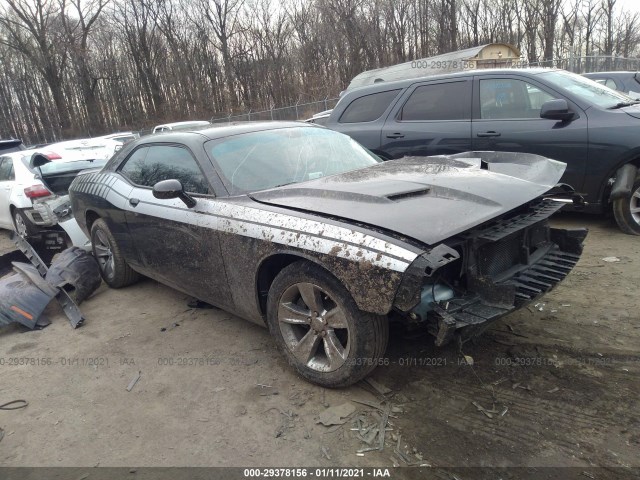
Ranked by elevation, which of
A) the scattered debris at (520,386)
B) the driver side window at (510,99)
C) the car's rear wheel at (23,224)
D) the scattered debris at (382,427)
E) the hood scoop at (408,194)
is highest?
the driver side window at (510,99)

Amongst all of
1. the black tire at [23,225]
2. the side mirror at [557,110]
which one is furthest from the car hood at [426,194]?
the black tire at [23,225]

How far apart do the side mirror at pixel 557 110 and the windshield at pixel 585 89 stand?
0.29 meters

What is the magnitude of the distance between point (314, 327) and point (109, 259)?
3215 millimetres

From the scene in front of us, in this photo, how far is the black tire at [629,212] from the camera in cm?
482

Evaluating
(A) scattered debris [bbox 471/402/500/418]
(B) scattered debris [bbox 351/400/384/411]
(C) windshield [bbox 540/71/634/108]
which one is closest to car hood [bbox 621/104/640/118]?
(C) windshield [bbox 540/71/634/108]

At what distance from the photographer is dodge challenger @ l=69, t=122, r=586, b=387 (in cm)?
242

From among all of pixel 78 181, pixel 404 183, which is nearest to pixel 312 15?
pixel 78 181

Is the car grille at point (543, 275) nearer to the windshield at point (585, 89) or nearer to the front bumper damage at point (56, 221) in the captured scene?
the windshield at point (585, 89)

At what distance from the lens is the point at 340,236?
2.51m

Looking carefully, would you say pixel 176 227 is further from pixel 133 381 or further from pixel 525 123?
pixel 525 123

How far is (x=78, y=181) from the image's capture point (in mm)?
5344

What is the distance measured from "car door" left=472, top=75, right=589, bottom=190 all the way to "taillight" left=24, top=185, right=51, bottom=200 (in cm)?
595

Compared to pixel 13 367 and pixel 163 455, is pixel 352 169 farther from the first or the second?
pixel 13 367

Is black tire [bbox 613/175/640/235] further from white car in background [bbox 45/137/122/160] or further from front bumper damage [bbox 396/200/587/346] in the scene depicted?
white car in background [bbox 45/137/122/160]
